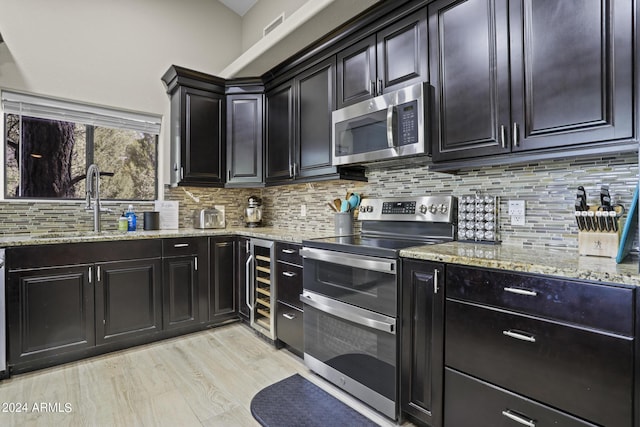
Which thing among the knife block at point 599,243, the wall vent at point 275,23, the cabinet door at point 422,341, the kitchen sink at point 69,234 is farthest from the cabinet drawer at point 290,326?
the wall vent at point 275,23

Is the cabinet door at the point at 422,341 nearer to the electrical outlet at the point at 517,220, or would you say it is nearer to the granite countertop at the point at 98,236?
the electrical outlet at the point at 517,220

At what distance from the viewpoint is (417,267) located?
1.63m

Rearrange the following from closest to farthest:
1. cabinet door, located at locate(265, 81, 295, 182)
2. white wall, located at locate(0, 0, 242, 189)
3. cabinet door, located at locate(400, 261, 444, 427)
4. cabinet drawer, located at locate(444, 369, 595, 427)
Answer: cabinet drawer, located at locate(444, 369, 595, 427) < cabinet door, located at locate(400, 261, 444, 427) < white wall, located at locate(0, 0, 242, 189) < cabinet door, located at locate(265, 81, 295, 182)

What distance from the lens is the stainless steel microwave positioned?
1.92 meters

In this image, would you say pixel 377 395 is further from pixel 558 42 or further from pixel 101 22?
pixel 101 22

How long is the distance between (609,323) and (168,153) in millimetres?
3691

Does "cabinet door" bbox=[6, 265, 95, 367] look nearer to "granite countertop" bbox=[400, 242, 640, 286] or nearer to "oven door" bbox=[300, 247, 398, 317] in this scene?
"oven door" bbox=[300, 247, 398, 317]

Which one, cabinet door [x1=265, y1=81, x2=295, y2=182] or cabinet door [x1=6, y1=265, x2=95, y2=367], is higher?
cabinet door [x1=265, y1=81, x2=295, y2=182]

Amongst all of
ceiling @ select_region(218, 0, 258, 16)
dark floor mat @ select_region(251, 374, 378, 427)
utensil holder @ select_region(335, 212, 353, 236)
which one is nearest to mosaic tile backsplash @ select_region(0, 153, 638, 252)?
utensil holder @ select_region(335, 212, 353, 236)

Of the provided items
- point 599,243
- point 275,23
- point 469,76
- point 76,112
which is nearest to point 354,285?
point 599,243

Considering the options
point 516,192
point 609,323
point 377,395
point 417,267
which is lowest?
point 377,395

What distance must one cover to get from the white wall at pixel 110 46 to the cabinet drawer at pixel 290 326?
78.8 inches

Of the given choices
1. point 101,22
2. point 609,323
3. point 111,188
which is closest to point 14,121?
point 111,188

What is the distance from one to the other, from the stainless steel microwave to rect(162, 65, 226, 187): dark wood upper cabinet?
60.0 inches
